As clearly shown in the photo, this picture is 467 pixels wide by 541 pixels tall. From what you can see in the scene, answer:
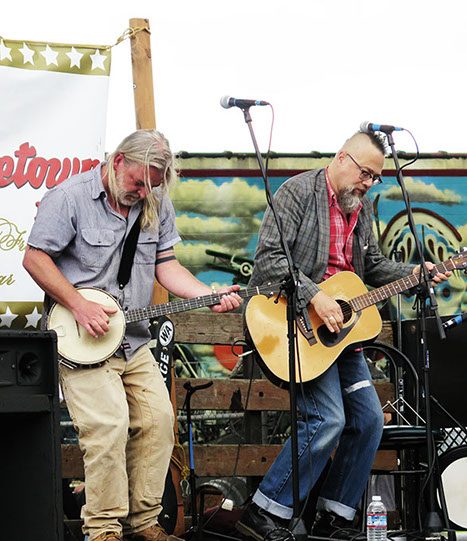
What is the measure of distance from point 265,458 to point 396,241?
2.87 metres

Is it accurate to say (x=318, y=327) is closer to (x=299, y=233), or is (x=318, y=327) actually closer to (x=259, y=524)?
(x=299, y=233)

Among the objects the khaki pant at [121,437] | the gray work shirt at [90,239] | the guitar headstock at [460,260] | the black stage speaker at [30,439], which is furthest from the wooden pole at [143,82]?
the black stage speaker at [30,439]

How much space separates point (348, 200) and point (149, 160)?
122 cm

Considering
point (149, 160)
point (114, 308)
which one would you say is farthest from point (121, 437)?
point (149, 160)

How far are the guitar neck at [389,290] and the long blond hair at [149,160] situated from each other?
4.01 ft

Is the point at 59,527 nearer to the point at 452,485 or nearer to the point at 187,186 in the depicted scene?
the point at 452,485

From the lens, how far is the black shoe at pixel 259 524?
13.8ft

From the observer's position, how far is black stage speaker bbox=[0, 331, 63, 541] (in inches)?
106

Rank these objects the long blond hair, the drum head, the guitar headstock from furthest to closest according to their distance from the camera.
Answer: the drum head
the guitar headstock
the long blond hair

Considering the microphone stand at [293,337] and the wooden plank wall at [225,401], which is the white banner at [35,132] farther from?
the microphone stand at [293,337]

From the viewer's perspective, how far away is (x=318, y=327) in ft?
15.1

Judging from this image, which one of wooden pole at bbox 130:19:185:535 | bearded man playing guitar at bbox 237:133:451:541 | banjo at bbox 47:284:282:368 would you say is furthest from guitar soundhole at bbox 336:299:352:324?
wooden pole at bbox 130:19:185:535

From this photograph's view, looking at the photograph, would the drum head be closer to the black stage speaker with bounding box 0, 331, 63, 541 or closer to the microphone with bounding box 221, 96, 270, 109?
the microphone with bounding box 221, 96, 270, 109

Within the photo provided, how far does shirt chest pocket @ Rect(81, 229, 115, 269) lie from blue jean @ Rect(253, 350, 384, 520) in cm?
129
